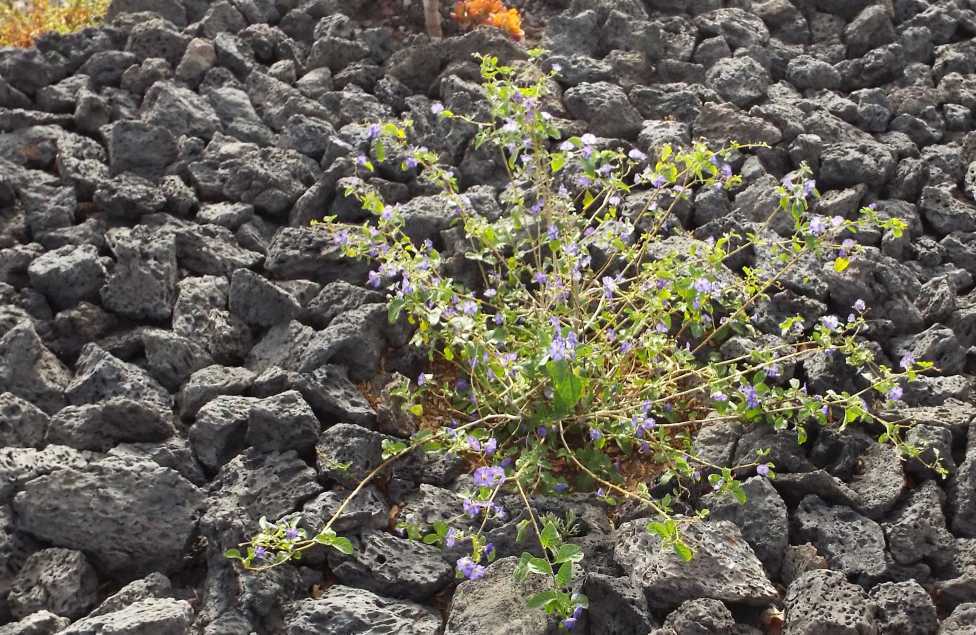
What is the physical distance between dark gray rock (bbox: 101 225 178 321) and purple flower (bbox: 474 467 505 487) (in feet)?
4.46

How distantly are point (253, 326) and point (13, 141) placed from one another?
1.43 meters

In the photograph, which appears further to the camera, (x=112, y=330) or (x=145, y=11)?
(x=145, y=11)

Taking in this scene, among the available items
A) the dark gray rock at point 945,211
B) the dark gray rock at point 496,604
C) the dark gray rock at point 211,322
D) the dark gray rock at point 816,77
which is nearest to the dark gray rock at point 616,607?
the dark gray rock at point 496,604

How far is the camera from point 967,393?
329 cm

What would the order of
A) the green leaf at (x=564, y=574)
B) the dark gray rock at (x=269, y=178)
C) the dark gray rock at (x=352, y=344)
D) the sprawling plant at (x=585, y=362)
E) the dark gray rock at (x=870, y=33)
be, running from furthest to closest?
the dark gray rock at (x=870, y=33), the dark gray rock at (x=269, y=178), the dark gray rock at (x=352, y=344), the sprawling plant at (x=585, y=362), the green leaf at (x=564, y=574)

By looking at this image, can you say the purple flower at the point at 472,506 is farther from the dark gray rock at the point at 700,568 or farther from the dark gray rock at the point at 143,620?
the dark gray rock at the point at 143,620

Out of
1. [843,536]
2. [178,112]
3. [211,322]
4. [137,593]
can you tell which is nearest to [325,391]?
[211,322]

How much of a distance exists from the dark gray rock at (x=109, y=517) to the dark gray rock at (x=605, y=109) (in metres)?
2.32

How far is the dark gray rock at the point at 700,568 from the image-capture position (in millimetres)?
2668

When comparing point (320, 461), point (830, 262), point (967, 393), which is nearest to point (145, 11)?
point (320, 461)

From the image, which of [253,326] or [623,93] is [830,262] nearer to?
[623,93]

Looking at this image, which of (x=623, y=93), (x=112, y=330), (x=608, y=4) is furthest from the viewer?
(x=608, y=4)

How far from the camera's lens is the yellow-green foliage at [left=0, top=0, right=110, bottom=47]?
508cm

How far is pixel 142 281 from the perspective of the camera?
3604 millimetres
